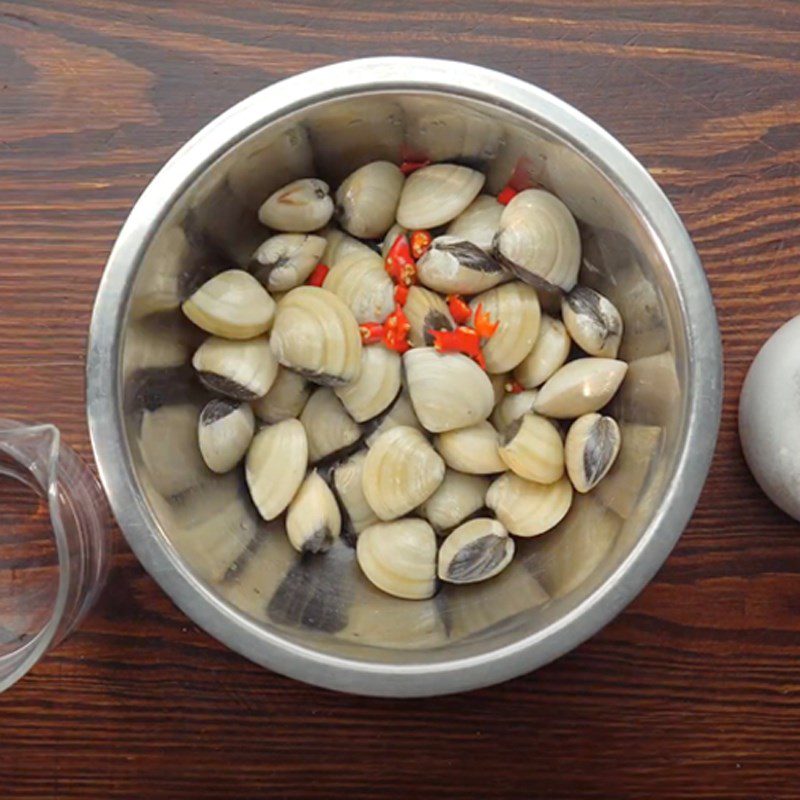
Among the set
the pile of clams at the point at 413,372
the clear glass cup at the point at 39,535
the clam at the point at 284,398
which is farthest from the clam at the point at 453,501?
the clear glass cup at the point at 39,535

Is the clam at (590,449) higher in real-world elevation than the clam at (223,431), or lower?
higher

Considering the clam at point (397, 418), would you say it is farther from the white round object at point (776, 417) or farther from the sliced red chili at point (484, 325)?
the white round object at point (776, 417)

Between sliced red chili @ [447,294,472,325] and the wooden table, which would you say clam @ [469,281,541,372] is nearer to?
sliced red chili @ [447,294,472,325]

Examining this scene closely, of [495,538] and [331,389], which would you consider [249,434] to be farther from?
[495,538]

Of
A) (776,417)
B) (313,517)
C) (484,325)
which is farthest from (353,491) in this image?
(776,417)

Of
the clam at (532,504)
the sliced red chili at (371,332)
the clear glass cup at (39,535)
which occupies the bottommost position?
the clear glass cup at (39,535)

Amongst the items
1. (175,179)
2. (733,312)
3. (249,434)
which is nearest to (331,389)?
(249,434)
